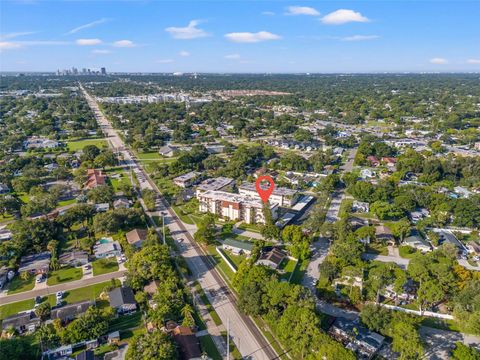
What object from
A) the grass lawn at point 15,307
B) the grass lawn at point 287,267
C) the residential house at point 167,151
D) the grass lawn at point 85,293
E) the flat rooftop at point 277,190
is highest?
the residential house at point 167,151

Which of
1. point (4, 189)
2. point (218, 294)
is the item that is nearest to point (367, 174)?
point (218, 294)

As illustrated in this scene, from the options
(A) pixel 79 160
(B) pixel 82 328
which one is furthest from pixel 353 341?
(A) pixel 79 160

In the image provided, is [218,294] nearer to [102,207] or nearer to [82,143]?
[102,207]

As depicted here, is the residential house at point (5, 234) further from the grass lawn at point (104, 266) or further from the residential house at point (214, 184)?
the residential house at point (214, 184)

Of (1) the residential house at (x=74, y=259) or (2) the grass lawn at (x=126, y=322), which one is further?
(1) the residential house at (x=74, y=259)

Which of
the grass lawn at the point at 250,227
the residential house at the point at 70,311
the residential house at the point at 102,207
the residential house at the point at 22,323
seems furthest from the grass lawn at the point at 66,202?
the grass lawn at the point at 250,227

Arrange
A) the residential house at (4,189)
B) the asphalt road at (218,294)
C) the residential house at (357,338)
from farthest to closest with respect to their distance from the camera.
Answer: the residential house at (4,189) < the asphalt road at (218,294) < the residential house at (357,338)

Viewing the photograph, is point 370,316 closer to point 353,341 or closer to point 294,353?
point 353,341
